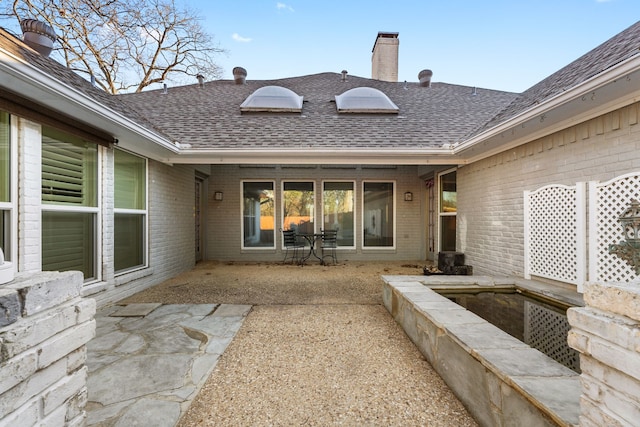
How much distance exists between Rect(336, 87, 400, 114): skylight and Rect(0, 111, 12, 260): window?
19.1 feet

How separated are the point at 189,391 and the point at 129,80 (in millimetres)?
12579

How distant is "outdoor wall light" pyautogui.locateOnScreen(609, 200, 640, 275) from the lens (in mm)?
2799

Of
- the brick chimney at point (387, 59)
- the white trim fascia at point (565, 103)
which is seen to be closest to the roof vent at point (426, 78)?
the brick chimney at point (387, 59)

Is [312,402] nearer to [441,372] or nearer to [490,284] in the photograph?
[441,372]

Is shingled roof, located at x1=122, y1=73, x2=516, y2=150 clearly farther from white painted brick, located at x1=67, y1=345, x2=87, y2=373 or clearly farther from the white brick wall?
white painted brick, located at x1=67, y1=345, x2=87, y2=373

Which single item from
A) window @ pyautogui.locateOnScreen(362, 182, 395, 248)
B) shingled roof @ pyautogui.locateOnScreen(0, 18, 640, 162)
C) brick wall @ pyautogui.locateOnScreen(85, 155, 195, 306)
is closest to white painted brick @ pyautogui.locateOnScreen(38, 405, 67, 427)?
brick wall @ pyautogui.locateOnScreen(85, 155, 195, 306)

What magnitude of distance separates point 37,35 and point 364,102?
6.18m

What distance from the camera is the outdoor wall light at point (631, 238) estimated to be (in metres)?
2.80

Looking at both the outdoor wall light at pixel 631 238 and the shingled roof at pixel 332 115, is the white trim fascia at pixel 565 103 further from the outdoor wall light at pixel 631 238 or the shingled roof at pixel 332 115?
the outdoor wall light at pixel 631 238

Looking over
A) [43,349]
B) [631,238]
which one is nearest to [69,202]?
[43,349]

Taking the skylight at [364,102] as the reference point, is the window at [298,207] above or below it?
below

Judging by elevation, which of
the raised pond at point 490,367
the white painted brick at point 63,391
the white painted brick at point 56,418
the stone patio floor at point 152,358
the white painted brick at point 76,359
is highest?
the white painted brick at point 76,359

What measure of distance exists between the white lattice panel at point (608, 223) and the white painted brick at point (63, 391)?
4.39 m

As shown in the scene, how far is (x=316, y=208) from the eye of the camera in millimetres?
7770
